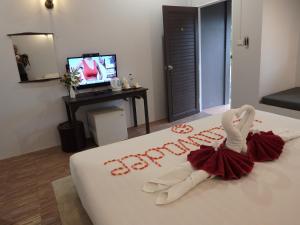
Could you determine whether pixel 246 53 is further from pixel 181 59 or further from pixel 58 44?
pixel 58 44

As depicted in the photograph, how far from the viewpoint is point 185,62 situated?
13.2ft

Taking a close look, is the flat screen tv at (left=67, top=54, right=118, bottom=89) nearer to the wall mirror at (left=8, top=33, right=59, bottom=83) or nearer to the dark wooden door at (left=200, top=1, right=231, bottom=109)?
the wall mirror at (left=8, top=33, right=59, bottom=83)

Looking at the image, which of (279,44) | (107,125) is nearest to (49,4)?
(107,125)

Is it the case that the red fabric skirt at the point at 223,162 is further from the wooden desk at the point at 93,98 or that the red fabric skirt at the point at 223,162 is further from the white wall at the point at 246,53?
the white wall at the point at 246,53

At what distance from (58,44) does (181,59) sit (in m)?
1.95

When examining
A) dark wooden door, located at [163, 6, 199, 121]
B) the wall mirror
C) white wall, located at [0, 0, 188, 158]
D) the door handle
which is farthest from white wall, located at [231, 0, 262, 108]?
the wall mirror

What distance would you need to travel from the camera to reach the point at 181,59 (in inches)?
155

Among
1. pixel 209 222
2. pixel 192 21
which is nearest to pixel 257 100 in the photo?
pixel 192 21

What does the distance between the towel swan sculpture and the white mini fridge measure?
1.94 metres

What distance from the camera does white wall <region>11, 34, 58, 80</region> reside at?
2941mm

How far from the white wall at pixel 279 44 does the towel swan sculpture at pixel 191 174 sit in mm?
2085

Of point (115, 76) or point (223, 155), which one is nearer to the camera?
point (223, 155)

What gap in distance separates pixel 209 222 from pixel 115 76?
2.80 m

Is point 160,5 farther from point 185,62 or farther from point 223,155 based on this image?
point 223,155
